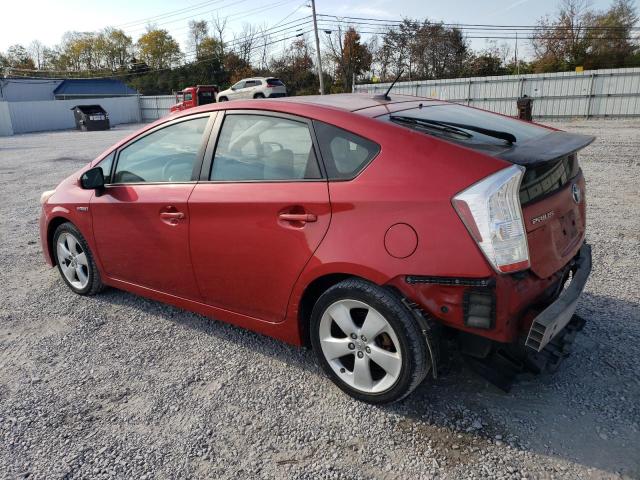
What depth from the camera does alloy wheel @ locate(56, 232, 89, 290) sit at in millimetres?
4199

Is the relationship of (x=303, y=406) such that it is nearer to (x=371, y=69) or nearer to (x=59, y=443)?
(x=59, y=443)

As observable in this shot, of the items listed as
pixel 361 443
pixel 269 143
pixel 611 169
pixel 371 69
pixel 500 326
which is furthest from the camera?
pixel 371 69

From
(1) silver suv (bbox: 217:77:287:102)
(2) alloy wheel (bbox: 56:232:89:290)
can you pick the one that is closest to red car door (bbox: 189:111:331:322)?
(2) alloy wheel (bbox: 56:232:89:290)

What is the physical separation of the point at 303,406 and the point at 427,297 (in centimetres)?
97

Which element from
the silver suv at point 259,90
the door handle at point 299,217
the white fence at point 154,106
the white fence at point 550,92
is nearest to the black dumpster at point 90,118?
the white fence at point 550,92

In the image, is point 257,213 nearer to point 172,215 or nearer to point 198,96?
point 172,215

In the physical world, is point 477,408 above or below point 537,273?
below

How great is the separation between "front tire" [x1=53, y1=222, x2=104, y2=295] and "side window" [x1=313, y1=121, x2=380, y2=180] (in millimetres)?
2477

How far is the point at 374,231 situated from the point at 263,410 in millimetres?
1171

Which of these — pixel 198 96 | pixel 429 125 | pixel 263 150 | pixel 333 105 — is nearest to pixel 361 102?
pixel 333 105

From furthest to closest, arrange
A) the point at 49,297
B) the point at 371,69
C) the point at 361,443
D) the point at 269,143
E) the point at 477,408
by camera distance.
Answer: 1. the point at 371,69
2. the point at 49,297
3. the point at 269,143
4. the point at 477,408
5. the point at 361,443

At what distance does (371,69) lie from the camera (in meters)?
49.2

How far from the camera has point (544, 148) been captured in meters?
2.53

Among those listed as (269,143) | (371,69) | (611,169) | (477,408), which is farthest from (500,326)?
(371,69)
